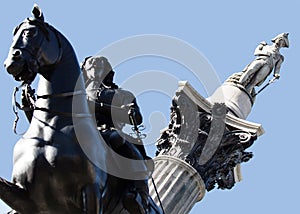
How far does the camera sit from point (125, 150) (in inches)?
561

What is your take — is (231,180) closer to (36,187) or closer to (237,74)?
(237,74)

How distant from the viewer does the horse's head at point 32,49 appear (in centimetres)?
1295

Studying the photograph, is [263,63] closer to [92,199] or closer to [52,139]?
[52,139]

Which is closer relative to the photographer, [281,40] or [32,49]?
[32,49]

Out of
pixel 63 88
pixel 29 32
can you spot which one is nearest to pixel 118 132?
pixel 63 88

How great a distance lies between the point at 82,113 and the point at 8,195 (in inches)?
50.3

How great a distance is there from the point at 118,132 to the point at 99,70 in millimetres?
1612

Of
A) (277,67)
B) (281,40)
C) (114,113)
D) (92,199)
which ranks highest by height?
(281,40)

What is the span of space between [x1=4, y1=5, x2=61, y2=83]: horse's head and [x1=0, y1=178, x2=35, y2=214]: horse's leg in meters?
1.19

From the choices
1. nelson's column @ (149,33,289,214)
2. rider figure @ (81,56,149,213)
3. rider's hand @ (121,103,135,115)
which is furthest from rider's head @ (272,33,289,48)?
rider's hand @ (121,103,135,115)

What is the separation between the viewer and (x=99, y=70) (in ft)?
→ 51.6

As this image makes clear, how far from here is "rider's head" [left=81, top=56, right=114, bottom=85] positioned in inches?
616

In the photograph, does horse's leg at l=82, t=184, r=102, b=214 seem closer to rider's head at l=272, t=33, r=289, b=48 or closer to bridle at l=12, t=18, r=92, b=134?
bridle at l=12, t=18, r=92, b=134

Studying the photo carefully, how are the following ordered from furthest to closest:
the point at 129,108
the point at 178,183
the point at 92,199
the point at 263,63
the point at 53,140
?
1. the point at 263,63
2. the point at 178,183
3. the point at 129,108
4. the point at 53,140
5. the point at 92,199
